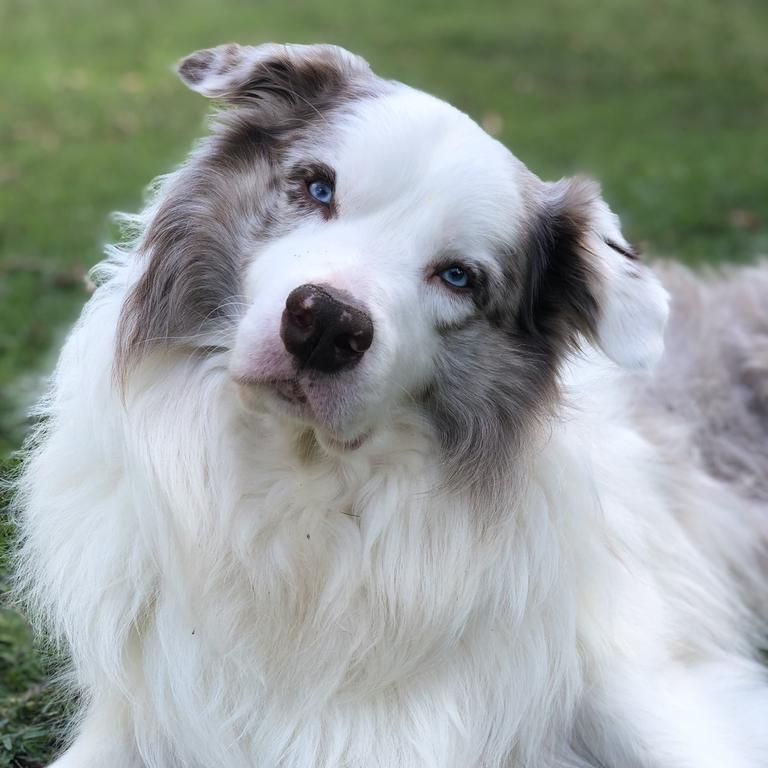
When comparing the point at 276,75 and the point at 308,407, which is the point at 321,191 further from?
the point at 308,407

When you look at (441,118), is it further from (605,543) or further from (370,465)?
(605,543)

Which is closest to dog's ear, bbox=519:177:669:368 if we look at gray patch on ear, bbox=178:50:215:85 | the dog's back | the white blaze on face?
the white blaze on face

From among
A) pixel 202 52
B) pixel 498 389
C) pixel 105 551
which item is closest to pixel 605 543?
pixel 498 389

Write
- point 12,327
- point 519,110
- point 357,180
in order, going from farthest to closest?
point 519,110, point 12,327, point 357,180

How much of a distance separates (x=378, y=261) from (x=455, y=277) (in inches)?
10.2

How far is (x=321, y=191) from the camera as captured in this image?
2.91 m

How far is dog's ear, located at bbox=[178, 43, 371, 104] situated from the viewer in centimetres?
317

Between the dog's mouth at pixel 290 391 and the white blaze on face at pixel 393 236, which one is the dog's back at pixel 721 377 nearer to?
the white blaze on face at pixel 393 236

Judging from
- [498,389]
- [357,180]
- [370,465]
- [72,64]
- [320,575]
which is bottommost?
[72,64]

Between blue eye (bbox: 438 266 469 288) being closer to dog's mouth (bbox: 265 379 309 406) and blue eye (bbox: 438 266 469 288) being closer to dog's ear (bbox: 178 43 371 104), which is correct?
dog's mouth (bbox: 265 379 309 406)

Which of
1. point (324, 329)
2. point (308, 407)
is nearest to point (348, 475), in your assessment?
point (308, 407)

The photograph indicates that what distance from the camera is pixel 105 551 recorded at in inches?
118

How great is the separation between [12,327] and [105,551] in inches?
133

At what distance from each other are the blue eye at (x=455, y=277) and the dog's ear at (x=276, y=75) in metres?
0.69
